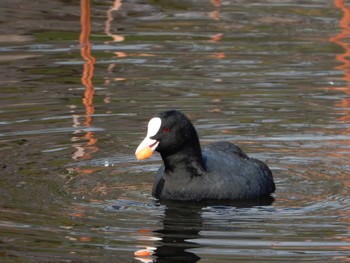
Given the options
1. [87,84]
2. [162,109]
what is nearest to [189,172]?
[162,109]

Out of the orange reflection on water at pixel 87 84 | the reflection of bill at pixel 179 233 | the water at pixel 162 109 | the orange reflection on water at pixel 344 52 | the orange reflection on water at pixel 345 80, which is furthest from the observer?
the orange reflection on water at pixel 344 52

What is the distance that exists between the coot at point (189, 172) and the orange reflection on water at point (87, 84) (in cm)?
142

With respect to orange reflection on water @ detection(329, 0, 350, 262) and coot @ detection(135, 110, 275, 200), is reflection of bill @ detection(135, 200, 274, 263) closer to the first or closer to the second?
coot @ detection(135, 110, 275, 200)

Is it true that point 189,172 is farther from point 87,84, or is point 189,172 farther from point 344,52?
point 344,52

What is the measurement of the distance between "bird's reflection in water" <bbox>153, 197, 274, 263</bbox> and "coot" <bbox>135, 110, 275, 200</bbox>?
0.08m

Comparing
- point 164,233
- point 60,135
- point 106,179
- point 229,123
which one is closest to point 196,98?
point 229,123

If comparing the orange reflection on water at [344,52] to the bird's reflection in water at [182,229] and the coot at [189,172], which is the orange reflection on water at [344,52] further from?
the bird's reflection in water at [182,229]

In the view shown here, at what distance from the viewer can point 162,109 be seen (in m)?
12.8

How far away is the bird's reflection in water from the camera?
8.27 m

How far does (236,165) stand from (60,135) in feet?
7.81

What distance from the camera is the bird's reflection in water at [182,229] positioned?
8.27m

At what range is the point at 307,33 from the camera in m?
16.8

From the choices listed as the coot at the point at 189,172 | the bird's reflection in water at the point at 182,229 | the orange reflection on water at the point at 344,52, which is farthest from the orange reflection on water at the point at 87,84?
the orange reflection on water at the point at 344,52

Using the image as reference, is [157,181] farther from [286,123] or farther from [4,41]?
[4,41]
